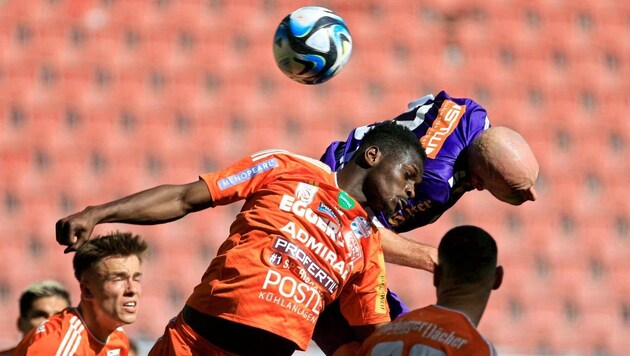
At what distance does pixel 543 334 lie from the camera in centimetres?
888

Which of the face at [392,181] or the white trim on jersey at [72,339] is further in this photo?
the white trim on jersey at [72,339]

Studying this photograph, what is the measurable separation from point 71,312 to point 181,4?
4.76 m

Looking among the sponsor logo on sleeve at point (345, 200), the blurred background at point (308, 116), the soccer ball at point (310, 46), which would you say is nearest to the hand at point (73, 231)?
the sponsor logo on sleeve at point (345, 200)

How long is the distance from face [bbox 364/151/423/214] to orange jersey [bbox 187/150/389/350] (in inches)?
3.2

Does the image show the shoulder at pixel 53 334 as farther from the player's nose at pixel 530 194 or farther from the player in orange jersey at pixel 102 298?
the player's nose at pixel 530 194

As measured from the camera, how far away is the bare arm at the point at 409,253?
4777 millimetres

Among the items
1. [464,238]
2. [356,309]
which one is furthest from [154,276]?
[464,238]

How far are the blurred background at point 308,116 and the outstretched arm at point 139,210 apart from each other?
15.1 feet

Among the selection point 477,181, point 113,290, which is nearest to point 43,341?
point 113,290

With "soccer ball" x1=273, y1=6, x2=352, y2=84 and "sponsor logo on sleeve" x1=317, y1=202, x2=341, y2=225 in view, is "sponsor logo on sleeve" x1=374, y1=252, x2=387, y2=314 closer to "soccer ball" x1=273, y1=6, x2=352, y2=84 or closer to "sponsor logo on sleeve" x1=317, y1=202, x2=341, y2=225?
"sponsor logo on sleeve" x1=317, y1=202, x2=341, y2=225

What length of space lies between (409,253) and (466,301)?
1158 millimetres

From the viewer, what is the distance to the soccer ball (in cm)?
505

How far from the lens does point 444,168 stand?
515cm

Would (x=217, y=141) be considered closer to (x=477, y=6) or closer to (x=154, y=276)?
(x=154, y=276)
